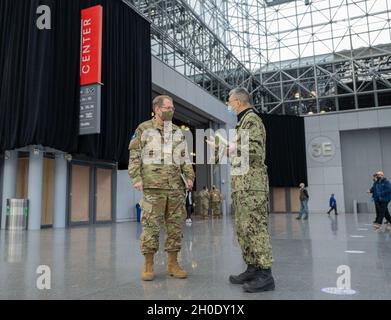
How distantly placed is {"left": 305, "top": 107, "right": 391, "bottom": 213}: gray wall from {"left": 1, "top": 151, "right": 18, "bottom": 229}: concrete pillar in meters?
24.0

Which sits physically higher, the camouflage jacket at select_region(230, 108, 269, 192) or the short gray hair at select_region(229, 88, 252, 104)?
the short gray hair at select_region(229, 88, 252, 104)

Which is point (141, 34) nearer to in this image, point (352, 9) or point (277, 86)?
point (277, 86)

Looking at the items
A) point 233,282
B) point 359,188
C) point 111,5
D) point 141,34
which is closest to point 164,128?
point 233,282

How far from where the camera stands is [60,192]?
45.0 feet

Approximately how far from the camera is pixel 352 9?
103 ft

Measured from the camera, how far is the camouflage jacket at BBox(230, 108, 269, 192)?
3.50 m

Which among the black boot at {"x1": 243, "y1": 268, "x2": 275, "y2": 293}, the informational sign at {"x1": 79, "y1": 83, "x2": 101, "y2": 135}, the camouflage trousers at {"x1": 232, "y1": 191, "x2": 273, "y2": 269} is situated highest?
the informational sign at {"x1": 79, "y1": 83, "x2": 101, "y2": 135}

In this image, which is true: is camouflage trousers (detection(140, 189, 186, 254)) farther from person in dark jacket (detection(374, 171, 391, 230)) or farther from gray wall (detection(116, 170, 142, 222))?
gray wall (detection(116, 170, 142, 222))

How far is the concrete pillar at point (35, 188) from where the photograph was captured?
12.4 m

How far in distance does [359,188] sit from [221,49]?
15.6 meters

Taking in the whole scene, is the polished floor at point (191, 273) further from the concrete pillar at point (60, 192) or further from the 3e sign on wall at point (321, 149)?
the 3e sign on wall at point (321, 149)

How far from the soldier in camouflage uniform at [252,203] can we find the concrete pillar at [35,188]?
10.5 metres

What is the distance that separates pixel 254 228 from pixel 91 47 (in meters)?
11.9

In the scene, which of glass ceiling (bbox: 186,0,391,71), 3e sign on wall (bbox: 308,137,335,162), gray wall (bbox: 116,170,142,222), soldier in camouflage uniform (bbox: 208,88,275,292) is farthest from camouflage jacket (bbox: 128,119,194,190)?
3e sign on wall (bbox: 308,137,335,162)
